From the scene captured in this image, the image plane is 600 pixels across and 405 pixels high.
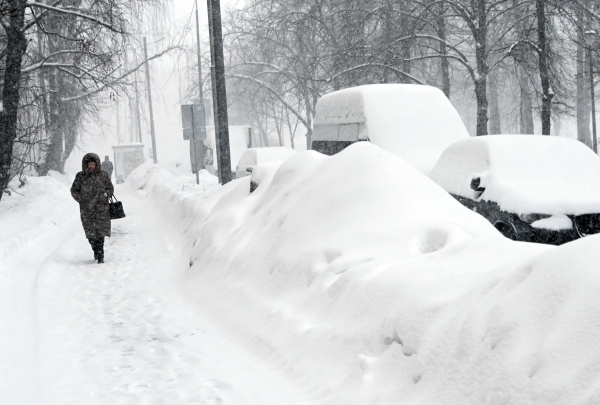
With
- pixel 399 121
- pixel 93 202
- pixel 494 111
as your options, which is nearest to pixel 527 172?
pixel 399 121

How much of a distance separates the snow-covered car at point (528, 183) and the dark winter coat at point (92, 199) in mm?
5052

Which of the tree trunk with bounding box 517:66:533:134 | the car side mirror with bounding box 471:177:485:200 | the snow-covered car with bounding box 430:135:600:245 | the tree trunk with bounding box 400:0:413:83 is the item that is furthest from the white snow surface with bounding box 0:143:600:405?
the tree trunk with bounding box 517:66:533:134

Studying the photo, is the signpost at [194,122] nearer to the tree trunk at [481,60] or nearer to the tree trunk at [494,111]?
the tree trunk at [481,60]

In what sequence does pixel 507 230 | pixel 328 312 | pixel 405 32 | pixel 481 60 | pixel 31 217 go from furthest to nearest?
pixel 405 32 → pixel 481 60 → pixel 31 217 → pixel 507 230 → pixel 328 312

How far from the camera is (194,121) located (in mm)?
17781

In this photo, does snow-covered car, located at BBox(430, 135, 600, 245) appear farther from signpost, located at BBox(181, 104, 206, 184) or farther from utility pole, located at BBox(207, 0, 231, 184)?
signpost, located at BBox(181, 104, 206, 184)

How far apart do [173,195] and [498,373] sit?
1510 cm

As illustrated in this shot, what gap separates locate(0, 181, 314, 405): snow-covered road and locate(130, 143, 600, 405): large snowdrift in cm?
28

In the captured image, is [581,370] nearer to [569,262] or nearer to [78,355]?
[569,262]

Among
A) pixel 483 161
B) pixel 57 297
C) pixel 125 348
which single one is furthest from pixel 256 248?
pixel 483 161

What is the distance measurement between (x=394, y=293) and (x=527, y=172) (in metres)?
4.24

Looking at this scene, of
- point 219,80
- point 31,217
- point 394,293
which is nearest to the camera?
point 394,293

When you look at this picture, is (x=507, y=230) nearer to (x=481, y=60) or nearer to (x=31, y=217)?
(x=31, y=217)

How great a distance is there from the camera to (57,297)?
7602 millimetres
